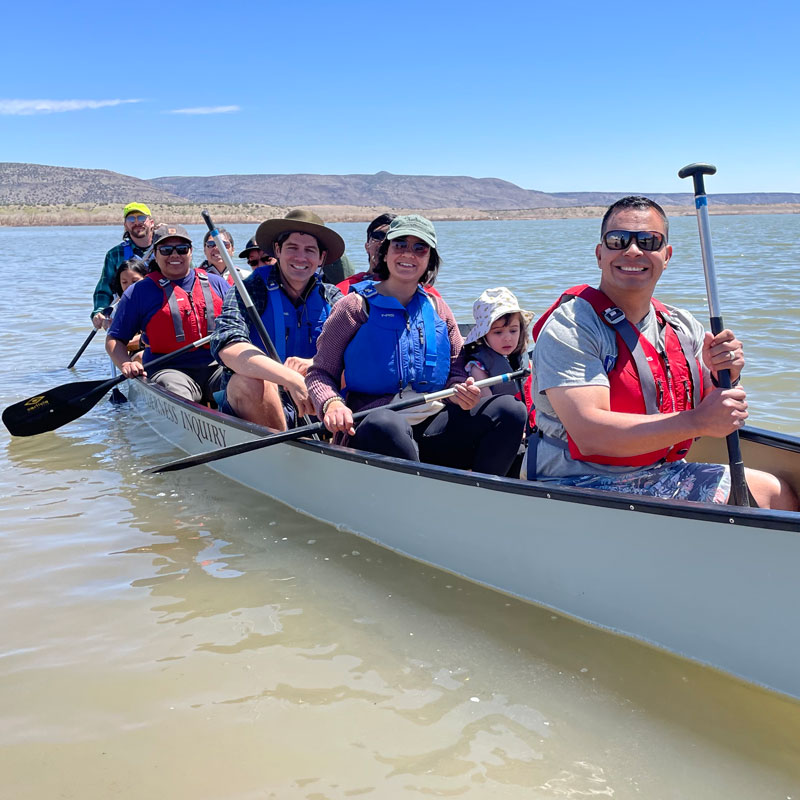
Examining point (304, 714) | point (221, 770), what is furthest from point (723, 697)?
point (221, 770)

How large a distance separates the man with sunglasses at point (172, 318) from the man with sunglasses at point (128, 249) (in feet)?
5.94

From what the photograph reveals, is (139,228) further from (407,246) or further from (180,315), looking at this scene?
(407,246)

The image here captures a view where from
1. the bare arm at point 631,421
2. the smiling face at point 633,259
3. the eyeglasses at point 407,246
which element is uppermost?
the eyeglasses at point 407,246

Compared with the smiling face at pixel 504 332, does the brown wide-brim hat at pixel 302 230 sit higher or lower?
higher

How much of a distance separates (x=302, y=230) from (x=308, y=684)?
2.55 m

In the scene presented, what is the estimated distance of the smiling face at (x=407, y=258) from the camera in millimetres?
3629

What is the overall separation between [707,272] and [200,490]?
3426mm

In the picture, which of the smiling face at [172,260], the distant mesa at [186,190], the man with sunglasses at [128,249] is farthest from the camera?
the distant mesa at [186,190]

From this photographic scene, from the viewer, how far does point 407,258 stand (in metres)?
3.67

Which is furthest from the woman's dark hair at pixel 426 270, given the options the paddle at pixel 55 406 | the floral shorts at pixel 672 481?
the paddle at pixel 55 406

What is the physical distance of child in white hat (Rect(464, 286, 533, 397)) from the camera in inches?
160

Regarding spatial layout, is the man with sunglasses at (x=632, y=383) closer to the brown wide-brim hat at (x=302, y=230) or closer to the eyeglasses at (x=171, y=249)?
the brown wide-brim hat at (x=302, y=230)

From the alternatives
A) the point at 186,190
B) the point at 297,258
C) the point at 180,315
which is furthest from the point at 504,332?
the point at 186,190

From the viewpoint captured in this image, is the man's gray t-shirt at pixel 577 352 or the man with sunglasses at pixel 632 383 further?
the man's gray t-shirt at pixel 577 352
